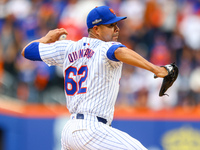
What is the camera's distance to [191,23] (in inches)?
436

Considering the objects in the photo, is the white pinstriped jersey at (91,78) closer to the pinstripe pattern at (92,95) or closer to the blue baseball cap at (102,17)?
the pinstripe pattern at (92,95)

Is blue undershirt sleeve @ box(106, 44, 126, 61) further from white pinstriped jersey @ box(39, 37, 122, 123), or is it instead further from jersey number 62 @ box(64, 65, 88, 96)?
jersey number 62 @ box(64, 65, 88, 96)

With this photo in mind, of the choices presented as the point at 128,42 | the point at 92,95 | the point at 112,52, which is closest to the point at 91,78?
the point at 92,95

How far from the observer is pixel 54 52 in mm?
4461

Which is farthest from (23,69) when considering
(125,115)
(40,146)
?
(125,115)

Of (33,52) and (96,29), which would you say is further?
(33,52)

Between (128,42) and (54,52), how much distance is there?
640 centimetres

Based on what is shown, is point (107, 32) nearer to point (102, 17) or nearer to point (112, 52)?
point (102, 17)

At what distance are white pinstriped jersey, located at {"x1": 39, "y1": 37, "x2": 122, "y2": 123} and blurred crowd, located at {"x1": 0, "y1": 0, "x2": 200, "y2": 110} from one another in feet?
16.8

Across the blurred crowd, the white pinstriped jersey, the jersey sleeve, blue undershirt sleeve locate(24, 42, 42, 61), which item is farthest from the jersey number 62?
the blurred crowd

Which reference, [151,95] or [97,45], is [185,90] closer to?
[151,95]

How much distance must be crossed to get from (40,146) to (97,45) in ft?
16.9

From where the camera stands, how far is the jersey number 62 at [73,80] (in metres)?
4.16

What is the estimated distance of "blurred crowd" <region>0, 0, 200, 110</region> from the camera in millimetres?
9555
